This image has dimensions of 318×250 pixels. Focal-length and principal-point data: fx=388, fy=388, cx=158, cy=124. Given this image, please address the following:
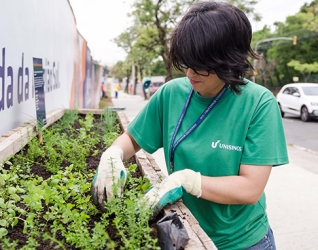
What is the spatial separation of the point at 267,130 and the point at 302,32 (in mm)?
39072

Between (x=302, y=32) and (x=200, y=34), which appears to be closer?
(x=200, y=34)

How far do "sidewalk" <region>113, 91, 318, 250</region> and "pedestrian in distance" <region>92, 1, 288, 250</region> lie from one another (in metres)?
2.21

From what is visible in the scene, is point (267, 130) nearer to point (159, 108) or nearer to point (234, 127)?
point (234, 127)

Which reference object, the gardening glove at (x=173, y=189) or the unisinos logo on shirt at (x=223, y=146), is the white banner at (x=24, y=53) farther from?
the unisinos logo on shirt at (x=223, y=146)

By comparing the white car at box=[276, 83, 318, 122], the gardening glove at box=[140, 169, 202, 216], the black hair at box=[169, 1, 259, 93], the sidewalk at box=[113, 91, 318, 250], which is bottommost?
the sidewalk at box=[113, 91, 318, 250]

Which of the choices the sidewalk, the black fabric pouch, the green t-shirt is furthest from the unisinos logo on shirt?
the sidewalk

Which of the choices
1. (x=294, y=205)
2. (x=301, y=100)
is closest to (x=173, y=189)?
(x=294, y=205)

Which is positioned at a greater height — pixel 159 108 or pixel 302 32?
pixel 302 32

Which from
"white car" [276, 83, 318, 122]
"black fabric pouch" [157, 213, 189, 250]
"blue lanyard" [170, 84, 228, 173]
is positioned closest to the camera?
"black fabric pouch" [157, 213, 189, 250]

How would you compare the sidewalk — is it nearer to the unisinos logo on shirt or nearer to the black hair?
the unisinos logo on shirt

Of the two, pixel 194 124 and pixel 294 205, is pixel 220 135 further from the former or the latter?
pixel 294 205

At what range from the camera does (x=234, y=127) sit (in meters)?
1.60

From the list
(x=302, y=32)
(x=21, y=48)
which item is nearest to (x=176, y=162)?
(x=21, y=48)

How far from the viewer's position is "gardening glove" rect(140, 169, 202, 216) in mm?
1562
